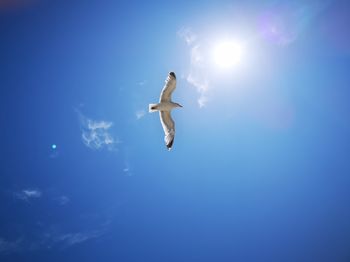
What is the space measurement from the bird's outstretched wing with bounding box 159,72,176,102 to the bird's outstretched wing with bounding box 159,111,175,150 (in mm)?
1158

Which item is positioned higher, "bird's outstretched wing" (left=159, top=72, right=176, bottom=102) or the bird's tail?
"bird's outstretched wing" (left=159, top=72, right=176, bottom=102)

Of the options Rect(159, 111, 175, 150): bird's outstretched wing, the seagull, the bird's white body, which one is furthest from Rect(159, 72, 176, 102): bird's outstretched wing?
Rect(159, 111, 175, 150): bird's outstretched wing

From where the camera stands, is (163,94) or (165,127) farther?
(165,127)

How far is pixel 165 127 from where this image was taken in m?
→ 20.9

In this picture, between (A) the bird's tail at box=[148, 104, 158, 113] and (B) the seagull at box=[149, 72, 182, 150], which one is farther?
(A) the bird's tail at box=[148, 104, 158, 113]

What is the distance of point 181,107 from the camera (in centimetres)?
2048

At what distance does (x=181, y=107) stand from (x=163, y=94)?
62.5 inches

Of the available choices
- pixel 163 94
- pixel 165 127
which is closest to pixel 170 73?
pixel 163 94

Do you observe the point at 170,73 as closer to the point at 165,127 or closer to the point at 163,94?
the point at 163,94

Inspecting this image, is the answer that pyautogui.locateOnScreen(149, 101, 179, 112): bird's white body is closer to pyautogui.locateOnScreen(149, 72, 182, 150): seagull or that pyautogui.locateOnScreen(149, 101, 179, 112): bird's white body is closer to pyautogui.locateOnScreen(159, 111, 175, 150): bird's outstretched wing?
pyautogui.locateOnScreen(149, 72, 182, 150): seagull

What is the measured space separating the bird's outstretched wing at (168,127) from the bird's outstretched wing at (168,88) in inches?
45.6

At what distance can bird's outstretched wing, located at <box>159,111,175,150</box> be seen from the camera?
812 inches

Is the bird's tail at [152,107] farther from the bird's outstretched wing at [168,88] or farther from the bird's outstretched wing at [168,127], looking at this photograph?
the bird's outstretched wing at [168,127]

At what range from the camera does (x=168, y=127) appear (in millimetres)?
20953
